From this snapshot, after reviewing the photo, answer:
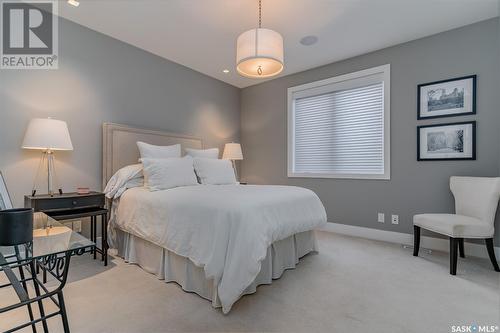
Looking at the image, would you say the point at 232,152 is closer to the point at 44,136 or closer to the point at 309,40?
the point at 309,40

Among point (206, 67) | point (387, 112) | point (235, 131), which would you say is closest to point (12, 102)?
point (206, 67)

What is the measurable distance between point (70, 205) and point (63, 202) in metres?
0.07

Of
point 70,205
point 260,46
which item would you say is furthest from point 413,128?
point 70,205

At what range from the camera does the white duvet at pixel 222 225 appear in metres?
1.64

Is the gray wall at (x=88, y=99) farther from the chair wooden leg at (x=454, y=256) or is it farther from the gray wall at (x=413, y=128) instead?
the chair wooden leg at (x=454, y=256)

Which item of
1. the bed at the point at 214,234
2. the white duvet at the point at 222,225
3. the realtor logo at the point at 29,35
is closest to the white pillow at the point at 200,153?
the bed at the point at 214,234

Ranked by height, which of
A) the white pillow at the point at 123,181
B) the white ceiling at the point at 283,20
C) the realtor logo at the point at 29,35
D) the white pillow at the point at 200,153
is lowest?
the white pillow at the point at 123,181

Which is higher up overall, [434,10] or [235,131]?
[434,10]

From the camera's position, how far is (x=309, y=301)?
184 centimetres

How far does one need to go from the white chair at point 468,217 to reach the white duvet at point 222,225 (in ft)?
4.08

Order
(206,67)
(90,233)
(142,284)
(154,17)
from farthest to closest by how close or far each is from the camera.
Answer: (206,67), (90,233), (154,17), (142,284)

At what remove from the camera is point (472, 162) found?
2.82m

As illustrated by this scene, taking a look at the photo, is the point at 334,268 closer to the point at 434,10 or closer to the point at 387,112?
the point at 387,112

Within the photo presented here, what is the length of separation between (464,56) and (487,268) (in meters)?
2.36
